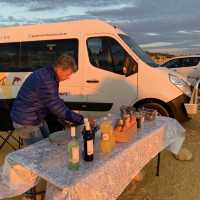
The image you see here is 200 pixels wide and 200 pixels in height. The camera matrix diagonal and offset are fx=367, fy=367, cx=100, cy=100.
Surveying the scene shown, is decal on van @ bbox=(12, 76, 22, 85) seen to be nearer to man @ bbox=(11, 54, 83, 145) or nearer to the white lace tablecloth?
man @ bbox=(11, 54, 83, 145)

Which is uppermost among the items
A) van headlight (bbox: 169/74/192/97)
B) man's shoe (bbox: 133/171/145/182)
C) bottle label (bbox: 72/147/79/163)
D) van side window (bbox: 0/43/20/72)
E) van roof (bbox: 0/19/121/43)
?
van roof (bbox: 0/19/121/43)

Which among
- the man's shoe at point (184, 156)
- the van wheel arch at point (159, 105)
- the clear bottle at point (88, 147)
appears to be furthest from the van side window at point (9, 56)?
the clear bottle at point (88, 147)

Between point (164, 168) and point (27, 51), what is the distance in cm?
409

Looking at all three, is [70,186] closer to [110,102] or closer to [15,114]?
[15,114]

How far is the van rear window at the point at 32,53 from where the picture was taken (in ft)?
25.6

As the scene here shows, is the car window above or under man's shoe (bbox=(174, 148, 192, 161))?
above

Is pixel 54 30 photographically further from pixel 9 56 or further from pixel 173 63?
pixel 173 63

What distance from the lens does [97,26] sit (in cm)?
761

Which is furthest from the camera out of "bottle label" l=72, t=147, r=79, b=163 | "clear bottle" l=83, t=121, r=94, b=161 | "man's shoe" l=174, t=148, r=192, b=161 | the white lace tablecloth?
"man's shoe" l=174, t=148, r=192, b=161

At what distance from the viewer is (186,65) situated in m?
15.7

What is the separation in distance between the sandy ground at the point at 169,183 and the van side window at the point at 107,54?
208cm

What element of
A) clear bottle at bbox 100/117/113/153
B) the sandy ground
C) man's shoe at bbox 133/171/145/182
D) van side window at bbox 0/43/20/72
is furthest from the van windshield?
clear bottle at bbox 100/117/113/153

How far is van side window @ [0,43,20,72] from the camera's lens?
8.16 meters

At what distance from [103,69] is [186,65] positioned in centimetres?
898
